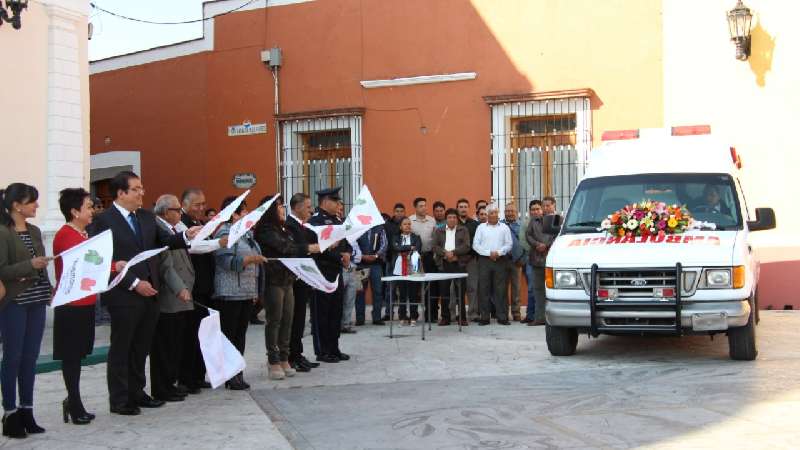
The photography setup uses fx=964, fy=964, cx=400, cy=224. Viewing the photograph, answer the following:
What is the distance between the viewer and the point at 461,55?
1603 centimetres

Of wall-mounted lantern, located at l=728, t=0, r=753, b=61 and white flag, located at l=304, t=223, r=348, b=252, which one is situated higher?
wall-mounted lantern, located at l=728, t=0, r=753, b=61

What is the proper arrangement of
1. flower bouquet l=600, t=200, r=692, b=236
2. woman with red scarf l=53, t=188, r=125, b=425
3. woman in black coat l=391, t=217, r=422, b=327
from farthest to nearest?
woman in black coat l=391, t=217, r=422, b=327
flower bouquet l=600, t=200, r=692, b=236
woman with red scarf l=53, t=188, r=125, b=425

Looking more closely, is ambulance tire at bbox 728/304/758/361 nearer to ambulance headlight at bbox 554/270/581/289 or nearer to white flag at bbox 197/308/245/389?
ambulance headlight at bbox 554/270/581/289

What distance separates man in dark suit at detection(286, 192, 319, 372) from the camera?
934 centimetres

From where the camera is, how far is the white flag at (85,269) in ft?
21.9

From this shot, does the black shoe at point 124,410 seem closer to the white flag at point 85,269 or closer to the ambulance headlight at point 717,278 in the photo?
the white flag at point 85,269

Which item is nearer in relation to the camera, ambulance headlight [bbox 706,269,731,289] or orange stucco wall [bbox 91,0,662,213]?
ambulance headlight [bbox 706,269,731,289]

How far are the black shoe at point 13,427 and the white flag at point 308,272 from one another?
111 inches

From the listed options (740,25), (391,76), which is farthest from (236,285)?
(740,25)

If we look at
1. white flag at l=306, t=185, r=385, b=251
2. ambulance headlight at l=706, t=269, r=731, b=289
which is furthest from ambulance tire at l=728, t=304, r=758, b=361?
white flag at l=306, t=185, r=385, b=251

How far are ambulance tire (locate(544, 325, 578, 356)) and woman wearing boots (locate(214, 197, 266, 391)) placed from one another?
3205 millimetres

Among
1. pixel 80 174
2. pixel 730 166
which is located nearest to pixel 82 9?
pixel 80 174

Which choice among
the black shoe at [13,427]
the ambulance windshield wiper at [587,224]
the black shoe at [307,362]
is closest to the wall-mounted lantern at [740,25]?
the ambulance windshield wiper at [587,224]

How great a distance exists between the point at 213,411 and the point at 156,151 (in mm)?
11886
